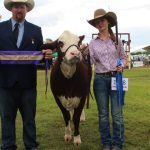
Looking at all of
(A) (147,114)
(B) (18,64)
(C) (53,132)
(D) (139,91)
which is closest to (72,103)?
(C) (53,132)

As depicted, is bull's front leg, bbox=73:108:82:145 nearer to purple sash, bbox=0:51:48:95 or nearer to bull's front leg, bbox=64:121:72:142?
bull's front leg, bbox=64:121:72:142

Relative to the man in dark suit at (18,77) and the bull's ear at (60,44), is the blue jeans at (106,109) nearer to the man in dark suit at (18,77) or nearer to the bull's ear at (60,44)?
the bull's ear at (60,44)

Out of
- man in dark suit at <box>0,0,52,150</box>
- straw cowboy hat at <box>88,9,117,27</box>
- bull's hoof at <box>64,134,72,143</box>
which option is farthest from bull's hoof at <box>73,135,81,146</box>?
straw cowboy hat at <box>88,9,117,27</box>

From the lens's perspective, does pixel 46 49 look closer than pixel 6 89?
No

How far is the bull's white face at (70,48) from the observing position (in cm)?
804

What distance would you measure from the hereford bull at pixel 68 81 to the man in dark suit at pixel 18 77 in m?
0.70

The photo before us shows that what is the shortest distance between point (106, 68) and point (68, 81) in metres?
1.20

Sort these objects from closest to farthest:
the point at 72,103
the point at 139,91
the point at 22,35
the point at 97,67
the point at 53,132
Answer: the point at 22,35 → the point at 97,67 → the point at 72,103 → the point at 53,132 → the point at 139,91

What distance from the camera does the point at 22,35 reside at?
7695mm

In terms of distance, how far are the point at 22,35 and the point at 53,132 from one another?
2.99 meters

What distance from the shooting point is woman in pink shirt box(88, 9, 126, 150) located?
8.05 meters

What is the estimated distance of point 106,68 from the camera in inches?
318

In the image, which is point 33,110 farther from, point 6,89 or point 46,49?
point 46,49

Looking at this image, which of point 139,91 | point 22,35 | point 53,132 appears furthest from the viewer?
point 139,91
